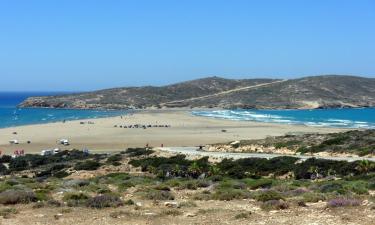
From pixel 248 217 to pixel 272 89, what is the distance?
17857 centimetres

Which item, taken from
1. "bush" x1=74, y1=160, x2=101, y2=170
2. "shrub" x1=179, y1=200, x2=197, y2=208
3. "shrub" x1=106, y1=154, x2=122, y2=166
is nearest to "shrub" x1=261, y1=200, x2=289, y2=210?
"shrub" x1=179, y1=200, x2=197, y2=208

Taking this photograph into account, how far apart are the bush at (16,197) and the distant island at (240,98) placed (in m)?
144

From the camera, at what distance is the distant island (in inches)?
6329

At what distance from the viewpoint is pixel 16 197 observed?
13.5 m

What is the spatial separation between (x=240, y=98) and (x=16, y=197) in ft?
525

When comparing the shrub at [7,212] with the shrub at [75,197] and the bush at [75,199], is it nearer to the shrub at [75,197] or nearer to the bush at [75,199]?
the bush at [75,199]

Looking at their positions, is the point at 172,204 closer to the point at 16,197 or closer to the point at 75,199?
the point at 75,199

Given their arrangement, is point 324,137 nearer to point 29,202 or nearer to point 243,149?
point 243,149

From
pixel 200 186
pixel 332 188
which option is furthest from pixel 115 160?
pixel 332 188

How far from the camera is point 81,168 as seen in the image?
102 ft

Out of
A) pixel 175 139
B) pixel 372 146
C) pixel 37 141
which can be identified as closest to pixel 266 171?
pixel 372 146

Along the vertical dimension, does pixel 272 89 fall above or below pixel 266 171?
above

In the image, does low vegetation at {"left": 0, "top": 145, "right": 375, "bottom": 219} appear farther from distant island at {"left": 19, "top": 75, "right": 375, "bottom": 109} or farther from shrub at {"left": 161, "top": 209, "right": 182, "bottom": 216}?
distant island at {"left": 19, "top": 75, "right": 375, "bottom": 109}

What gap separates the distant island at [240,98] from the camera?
527ft
